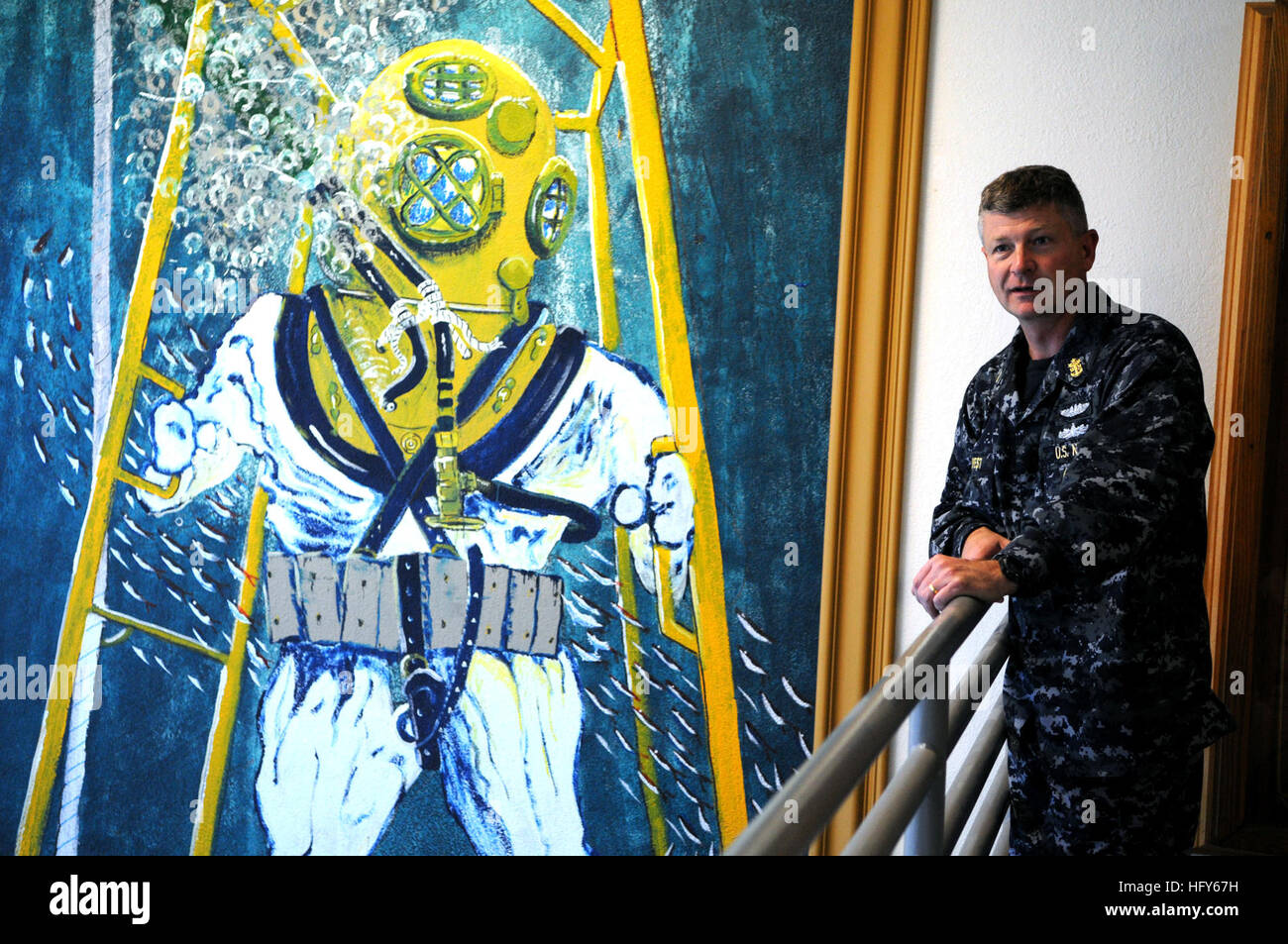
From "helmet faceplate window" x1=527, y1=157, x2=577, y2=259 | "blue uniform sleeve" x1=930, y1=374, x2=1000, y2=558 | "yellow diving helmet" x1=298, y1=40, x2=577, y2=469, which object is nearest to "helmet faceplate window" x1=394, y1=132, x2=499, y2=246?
"yellow diving helmet" x1=298, y1=40, x2=577, y2=469

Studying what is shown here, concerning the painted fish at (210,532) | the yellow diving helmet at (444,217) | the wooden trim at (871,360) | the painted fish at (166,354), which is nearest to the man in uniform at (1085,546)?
the wooden trim at (871,360)

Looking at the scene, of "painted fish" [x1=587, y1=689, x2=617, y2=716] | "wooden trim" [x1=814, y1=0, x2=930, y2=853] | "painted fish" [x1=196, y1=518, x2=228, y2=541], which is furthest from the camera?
"painted fish" [x1=196, y1=518, x2=228, y2=541]

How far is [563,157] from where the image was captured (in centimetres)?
246

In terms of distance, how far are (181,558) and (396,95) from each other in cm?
128

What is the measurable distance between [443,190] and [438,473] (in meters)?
0.68

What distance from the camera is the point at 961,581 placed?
121cm

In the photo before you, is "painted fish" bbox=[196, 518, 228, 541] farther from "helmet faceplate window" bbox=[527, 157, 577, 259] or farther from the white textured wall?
the white textured wall

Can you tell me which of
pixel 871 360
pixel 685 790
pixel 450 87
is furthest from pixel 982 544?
pixel 450 87

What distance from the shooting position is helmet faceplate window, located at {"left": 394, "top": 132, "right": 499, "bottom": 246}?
8.24ft

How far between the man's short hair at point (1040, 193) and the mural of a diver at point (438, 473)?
1070 mm

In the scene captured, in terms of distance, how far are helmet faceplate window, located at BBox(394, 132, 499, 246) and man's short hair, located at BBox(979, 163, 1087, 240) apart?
132cm
